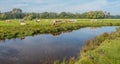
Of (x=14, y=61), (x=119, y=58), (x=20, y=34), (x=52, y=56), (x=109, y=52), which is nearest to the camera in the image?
(x=119, y=58)

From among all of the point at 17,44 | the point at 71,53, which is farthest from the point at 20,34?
the point at 71,53

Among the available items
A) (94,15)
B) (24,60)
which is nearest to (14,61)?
(24,60)

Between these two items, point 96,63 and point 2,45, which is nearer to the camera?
point 96,63

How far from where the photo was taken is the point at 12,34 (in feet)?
127

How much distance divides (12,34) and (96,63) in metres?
24.0

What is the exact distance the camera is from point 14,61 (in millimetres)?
21953

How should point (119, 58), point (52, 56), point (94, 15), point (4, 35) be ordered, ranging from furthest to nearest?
point (94, 15), point (4, 35), point (52, 56), point (119, 58)

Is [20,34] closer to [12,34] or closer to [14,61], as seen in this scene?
[12,34]

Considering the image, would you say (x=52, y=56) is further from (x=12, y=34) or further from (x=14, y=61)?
(x=12, y=34)

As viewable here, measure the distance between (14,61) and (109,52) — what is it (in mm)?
8608

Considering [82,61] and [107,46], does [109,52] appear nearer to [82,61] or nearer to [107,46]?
[107,46]

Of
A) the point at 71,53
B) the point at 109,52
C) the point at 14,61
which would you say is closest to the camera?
the point at 109,52

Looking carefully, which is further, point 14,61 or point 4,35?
point 4,35

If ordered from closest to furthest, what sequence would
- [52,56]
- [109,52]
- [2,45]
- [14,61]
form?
[109,52]
[14,61]
[52,56]
[2,45]
